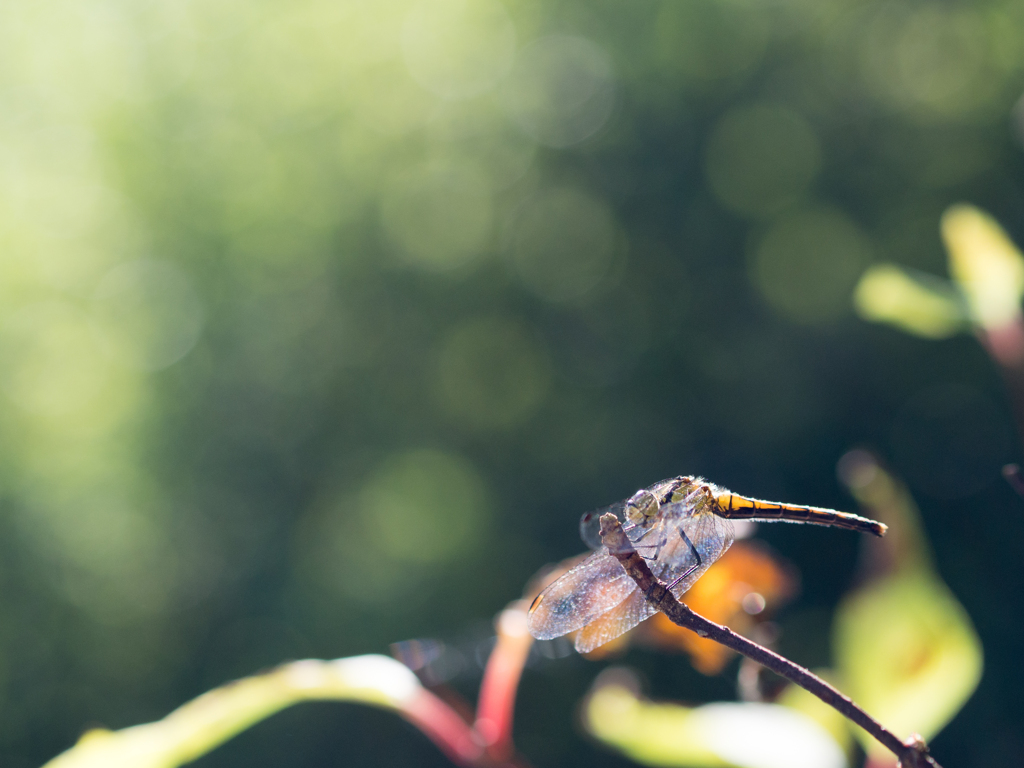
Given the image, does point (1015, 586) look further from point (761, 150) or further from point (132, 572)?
point (132, 572)

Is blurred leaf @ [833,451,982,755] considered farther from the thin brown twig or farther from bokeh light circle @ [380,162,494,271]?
bokeh light circle @ [380,162,494,271]

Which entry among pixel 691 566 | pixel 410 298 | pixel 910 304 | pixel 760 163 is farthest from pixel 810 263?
pixel 691 566

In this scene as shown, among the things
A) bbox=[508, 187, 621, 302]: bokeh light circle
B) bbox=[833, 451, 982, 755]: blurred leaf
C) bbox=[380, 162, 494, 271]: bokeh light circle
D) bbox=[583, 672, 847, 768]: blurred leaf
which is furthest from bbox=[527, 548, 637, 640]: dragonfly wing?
bbox=[380, 162, 494, 271]: bokeh light circle

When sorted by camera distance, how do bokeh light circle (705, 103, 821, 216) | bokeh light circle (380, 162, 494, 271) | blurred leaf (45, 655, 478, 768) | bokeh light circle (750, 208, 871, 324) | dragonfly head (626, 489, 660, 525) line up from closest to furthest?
blurred leaf (45, 655, 478, 768) < dragonfly head (626, 489, 660, 525) < bokeh light circle (750, 208, 871, 324) < bokeh light circle (705, 103, 821, 216) < bokeh light circle (380, 162, 494, 271)

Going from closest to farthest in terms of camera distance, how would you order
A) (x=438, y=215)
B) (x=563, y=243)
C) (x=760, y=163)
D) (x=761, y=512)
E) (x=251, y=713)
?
(x=251, y=713)
(x=761, y=512)
(x=760, y=163)
(x=563, y=243)
(x=438, y=215)

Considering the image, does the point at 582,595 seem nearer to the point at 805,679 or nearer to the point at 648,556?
the point at 648,556
